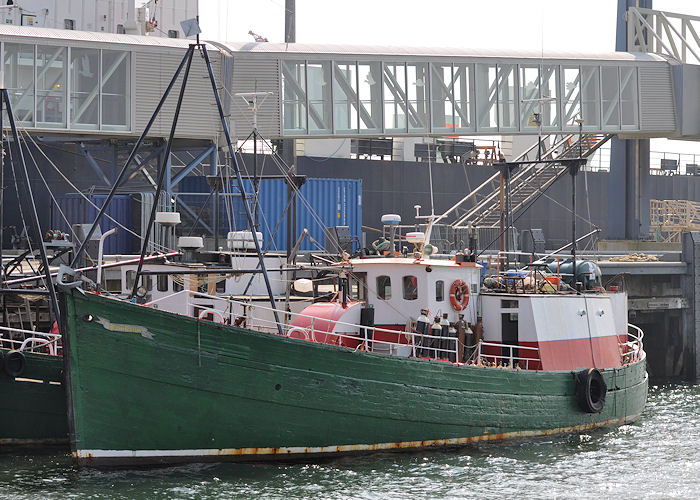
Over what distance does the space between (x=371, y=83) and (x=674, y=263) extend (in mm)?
12683

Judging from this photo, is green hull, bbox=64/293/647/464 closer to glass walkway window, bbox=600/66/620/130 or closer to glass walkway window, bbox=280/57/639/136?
glass walkway window, bbox=280/57/639/136

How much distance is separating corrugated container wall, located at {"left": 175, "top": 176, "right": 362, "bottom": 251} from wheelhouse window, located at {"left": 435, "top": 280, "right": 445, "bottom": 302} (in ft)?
50.0

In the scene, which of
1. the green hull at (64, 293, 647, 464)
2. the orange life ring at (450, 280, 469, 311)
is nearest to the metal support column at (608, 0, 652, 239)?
the orange life ring at (450, 280, 469, 311)

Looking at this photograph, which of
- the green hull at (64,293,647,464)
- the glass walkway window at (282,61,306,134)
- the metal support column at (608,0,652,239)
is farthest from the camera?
the metal support column at (608,0,652,239)

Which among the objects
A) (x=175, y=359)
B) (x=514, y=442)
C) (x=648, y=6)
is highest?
(x=648, y=6)

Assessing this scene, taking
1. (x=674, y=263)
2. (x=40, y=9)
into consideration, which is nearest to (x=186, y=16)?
(x=40, y=9)

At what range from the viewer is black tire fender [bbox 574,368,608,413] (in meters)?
22.9

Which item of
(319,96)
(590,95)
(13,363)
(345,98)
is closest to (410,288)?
(13,363)

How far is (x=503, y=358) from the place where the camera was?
22.2 m

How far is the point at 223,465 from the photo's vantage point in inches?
735

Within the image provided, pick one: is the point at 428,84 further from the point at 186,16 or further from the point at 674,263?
the point at 186,16

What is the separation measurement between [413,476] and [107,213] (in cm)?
2078

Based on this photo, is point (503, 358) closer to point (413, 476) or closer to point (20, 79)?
point (413, 476)

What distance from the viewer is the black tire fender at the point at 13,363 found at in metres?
20.0
